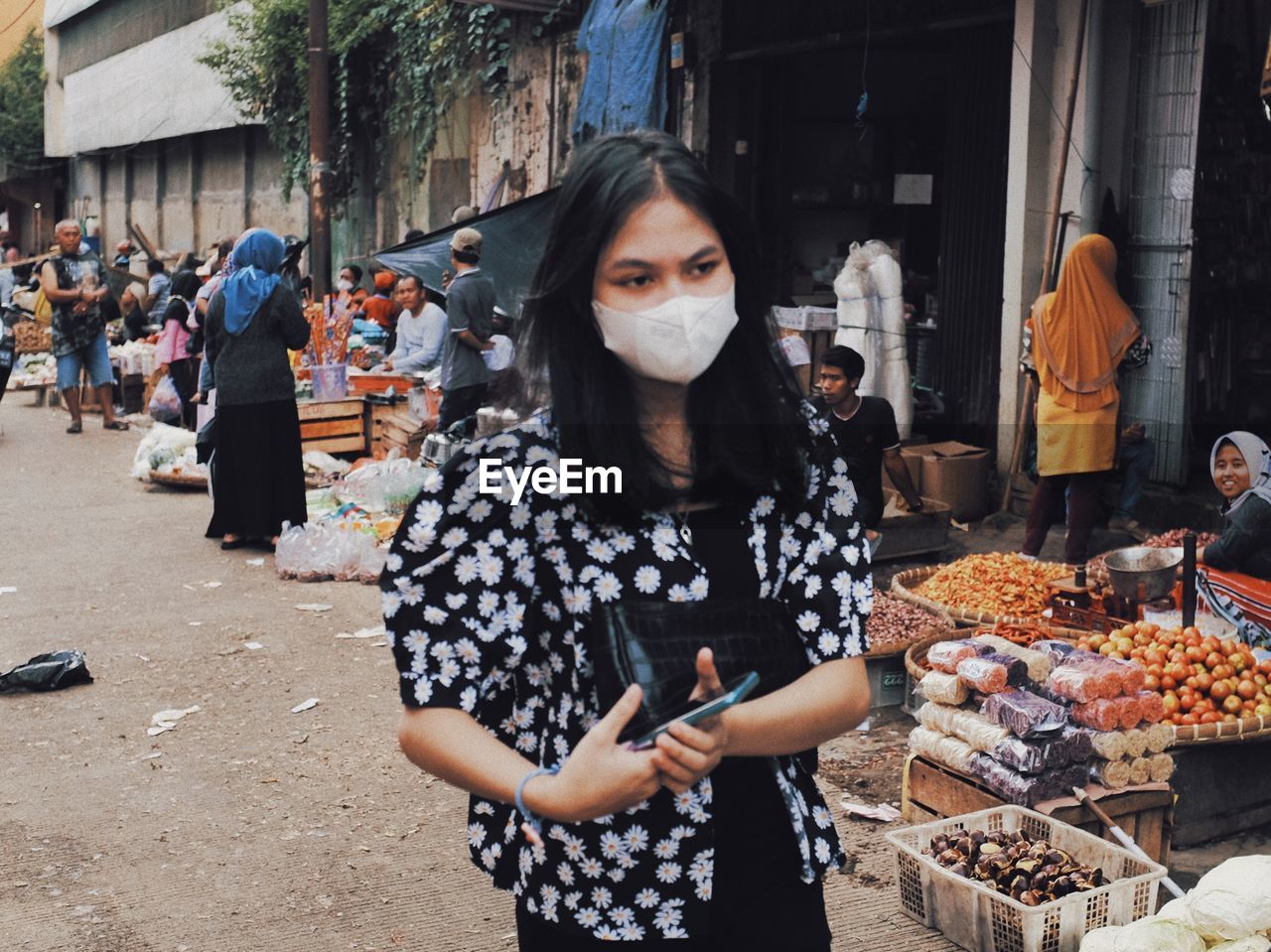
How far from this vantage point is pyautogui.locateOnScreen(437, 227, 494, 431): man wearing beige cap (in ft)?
32.2

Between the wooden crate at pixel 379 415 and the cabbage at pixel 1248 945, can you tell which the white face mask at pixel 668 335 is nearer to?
the cabbage at pixel 1248 945

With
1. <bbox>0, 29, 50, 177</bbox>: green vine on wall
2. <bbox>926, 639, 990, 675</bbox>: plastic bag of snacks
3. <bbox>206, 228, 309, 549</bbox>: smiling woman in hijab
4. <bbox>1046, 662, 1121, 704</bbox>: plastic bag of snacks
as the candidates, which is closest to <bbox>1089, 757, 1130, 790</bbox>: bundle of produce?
<bbox>1046, 662, 1121, 704</bbox>: plastic bag of snacks

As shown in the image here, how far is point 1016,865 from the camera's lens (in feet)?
13.3

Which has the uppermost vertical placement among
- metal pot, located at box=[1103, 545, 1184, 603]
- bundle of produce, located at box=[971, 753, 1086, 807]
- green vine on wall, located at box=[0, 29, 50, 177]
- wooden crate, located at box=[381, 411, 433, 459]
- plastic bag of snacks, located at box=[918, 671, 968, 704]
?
green vine on wall, located at box=[0, 29, 50, 177]

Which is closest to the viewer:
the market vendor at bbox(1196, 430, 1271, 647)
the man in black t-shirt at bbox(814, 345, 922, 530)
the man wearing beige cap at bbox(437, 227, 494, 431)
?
the market vendor at bbox(1196, 430, 1271, 647)

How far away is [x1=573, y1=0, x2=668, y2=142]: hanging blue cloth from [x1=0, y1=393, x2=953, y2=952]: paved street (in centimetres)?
568

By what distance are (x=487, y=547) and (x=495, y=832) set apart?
0.44 m

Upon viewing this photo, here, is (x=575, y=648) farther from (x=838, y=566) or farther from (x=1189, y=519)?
(x=1189, y=519)

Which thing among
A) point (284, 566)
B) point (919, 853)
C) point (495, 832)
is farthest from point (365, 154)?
point (495, 832)

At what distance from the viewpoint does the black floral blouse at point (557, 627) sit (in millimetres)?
1878

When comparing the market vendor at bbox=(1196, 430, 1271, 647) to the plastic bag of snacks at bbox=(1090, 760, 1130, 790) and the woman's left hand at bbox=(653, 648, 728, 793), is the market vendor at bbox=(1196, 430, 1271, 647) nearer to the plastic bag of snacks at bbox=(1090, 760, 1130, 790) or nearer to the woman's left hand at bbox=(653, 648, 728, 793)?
the plastic bag of snacks at bbox=(1090, 760, 1130, 790)

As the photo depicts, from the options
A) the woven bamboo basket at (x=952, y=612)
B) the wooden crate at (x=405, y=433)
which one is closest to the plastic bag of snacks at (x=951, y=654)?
the woven bamboo basket at (x=952, y=612)

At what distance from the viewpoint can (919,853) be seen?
422cm

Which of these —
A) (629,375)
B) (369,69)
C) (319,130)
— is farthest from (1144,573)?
(369,69)
